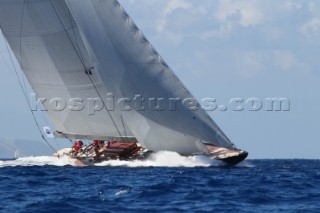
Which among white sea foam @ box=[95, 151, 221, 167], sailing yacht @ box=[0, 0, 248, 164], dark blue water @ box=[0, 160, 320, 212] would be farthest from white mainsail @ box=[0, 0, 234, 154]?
dark blue water @ box=[0, 160, 320, 212]

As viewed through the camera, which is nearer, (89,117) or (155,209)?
(155,209)

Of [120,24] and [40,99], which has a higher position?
[120,24]

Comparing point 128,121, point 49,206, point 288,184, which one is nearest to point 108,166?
point 128,121

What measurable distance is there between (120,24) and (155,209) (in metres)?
23.1

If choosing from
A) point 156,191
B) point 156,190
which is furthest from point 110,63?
point 156,191

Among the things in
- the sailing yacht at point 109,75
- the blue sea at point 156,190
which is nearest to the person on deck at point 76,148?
the sailing yacht at point 109,75

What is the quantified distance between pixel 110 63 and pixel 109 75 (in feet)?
2.67

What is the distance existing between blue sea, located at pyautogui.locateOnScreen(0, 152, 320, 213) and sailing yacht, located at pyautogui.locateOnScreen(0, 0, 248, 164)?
8.36 ft

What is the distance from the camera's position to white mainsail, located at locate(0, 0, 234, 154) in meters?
48.6

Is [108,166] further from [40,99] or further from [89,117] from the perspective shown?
[40,99]

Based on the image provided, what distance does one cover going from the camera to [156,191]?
109 feet

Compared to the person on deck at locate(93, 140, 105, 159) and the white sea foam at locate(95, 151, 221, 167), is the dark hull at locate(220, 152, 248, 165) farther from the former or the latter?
the person on deck at locate(93, 140, 105, 159)

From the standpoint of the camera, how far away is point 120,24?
49156 mm

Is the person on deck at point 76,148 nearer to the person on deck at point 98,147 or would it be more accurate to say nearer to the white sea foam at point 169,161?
the person on deck at point 98,147
